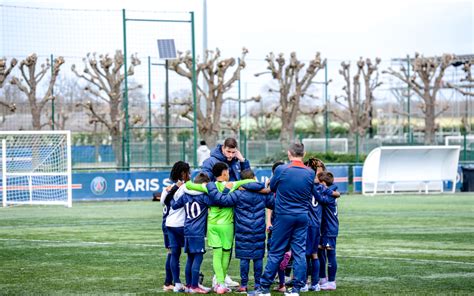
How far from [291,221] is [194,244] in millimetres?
1262

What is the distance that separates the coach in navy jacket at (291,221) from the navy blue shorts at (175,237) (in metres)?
1.27

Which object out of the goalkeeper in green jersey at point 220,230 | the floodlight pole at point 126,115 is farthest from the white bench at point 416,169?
the goalkeeper in green jersey at point 220,230

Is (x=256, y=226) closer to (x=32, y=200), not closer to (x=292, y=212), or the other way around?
(x=292, y=212)

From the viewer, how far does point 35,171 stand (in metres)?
26.0

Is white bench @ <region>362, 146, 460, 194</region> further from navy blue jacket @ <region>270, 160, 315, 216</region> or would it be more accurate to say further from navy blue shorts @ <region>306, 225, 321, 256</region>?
navy blue jacket @ <region>270, 160, 315, 216</region>

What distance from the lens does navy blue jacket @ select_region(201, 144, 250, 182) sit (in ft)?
38.7

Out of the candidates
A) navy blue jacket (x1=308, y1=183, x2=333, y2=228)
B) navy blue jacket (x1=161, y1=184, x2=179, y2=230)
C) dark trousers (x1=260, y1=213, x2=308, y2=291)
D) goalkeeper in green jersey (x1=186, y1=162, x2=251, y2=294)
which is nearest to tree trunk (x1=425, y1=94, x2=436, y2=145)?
navy blue jacket (x1=308, y1=183, x2=333, y2=228)

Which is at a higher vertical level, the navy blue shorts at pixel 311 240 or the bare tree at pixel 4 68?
the bare tree at pixel 4 68

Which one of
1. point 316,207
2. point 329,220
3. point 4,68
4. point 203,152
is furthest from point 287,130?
point 316,207

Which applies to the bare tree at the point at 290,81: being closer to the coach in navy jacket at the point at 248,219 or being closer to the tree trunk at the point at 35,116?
the tree trunk at the point at 35,116

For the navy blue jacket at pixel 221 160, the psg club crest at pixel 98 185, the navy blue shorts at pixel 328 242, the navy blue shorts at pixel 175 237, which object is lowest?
the psg club crest at pixel 98 185

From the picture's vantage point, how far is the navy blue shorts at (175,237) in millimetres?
11305

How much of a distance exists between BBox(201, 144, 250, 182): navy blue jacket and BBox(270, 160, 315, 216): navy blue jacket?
1308 mm

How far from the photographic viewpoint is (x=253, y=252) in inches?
421
